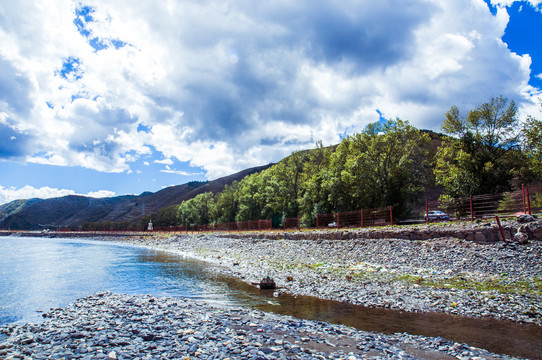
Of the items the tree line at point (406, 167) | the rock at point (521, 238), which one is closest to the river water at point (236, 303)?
the rock at point (521, 238)

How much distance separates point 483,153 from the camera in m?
30.9

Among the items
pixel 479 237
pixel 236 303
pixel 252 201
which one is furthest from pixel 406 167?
pixel 252 201

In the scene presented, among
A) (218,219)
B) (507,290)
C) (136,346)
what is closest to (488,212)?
(507,290)

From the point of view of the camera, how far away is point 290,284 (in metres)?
16.4

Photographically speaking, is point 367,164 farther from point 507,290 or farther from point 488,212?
point 507,290

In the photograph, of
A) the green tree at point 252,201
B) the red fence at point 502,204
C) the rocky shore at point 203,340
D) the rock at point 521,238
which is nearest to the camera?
the rocky shore at point 203,340

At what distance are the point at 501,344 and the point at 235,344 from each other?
684 centimetres

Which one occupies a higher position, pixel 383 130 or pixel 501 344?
pixel 383 130

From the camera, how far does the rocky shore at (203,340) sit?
22.2 ft

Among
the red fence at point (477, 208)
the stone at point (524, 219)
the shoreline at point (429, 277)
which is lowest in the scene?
the shoreline at point (429, 277)

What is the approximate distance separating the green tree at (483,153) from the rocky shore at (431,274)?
14285 mm

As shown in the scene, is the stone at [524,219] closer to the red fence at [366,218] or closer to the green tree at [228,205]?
the red fence at [366,218]

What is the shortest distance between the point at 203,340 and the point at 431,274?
12.5m

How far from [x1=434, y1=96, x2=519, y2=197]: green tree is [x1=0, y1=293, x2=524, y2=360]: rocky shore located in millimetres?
28202
